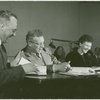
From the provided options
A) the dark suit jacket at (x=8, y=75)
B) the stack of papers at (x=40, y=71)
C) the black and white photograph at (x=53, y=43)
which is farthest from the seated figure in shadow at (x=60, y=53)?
the dark suit jacket at (x=8, y=75)

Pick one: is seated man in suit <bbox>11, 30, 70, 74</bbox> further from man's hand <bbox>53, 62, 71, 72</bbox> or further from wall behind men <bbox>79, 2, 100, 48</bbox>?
wall behind men <bbox>79, 2, 100, 48</bbox>

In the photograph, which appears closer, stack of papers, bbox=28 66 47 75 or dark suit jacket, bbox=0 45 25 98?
dark suit jacket, bbox=0 45 25 98

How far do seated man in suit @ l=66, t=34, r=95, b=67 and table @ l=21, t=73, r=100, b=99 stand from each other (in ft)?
0.77

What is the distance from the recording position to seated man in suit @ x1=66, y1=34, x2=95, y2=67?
1.32m

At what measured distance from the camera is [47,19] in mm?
1311

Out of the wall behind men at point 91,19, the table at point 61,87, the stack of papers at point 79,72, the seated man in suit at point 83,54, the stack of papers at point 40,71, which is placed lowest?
the table at point 61,87

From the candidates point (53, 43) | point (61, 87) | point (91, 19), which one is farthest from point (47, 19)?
point (61, 87)

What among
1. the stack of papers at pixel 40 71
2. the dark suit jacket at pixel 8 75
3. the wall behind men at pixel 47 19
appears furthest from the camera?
the wall behind men at pixel 47 19

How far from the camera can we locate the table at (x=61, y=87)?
106cm

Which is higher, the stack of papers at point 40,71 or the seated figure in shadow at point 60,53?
the seated figure in shadow at point 60,53

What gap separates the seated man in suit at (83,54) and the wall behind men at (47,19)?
53 millimetres

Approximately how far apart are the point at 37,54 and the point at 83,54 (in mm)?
269

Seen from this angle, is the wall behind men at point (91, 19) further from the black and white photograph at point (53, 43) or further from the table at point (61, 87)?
the table at point (61, 87)

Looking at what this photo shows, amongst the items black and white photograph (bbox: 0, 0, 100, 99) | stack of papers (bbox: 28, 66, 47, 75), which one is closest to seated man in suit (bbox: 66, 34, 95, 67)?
black and white photograph (bbox: 0, 0, 100, 99)
